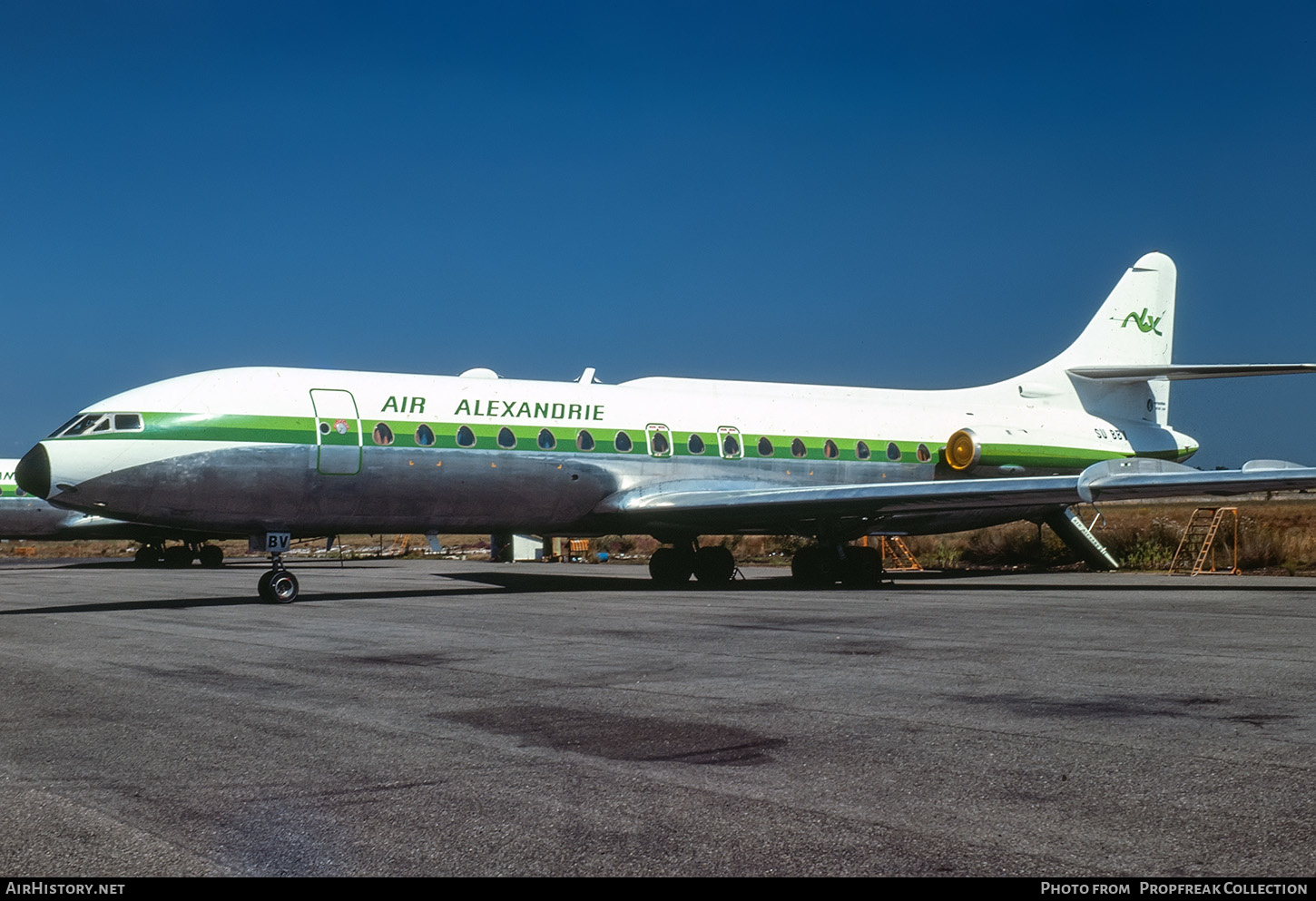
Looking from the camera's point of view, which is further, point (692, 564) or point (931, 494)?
point (692, 564)

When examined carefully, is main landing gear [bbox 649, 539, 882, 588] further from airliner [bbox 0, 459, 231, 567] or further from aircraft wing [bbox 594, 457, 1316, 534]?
airliner [bbox 0, 459, 231, 567]

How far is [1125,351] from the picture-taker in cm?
2856

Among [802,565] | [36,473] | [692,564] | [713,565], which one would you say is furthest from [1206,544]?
[36,473]

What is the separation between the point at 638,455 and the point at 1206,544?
1375 cm

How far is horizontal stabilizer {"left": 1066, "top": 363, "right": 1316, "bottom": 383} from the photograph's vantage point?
23.3 metres

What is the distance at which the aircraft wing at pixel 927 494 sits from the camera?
63.1 feet

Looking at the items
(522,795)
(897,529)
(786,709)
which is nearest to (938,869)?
(522,795)

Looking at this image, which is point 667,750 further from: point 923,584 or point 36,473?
point 923,584

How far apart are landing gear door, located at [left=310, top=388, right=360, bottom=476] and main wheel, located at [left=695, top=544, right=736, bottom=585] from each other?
822 cm

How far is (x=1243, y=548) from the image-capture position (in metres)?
28.5

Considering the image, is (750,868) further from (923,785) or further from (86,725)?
(86,725)

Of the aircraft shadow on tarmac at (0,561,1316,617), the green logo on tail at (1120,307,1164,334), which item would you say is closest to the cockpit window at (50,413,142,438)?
the aircraft shadow on tarmac at (0,561,1316,617)

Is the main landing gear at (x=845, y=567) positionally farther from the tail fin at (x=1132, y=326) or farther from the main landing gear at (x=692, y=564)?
the tail fin at (x=1132, y=326)

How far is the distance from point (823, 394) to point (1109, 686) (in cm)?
1730
